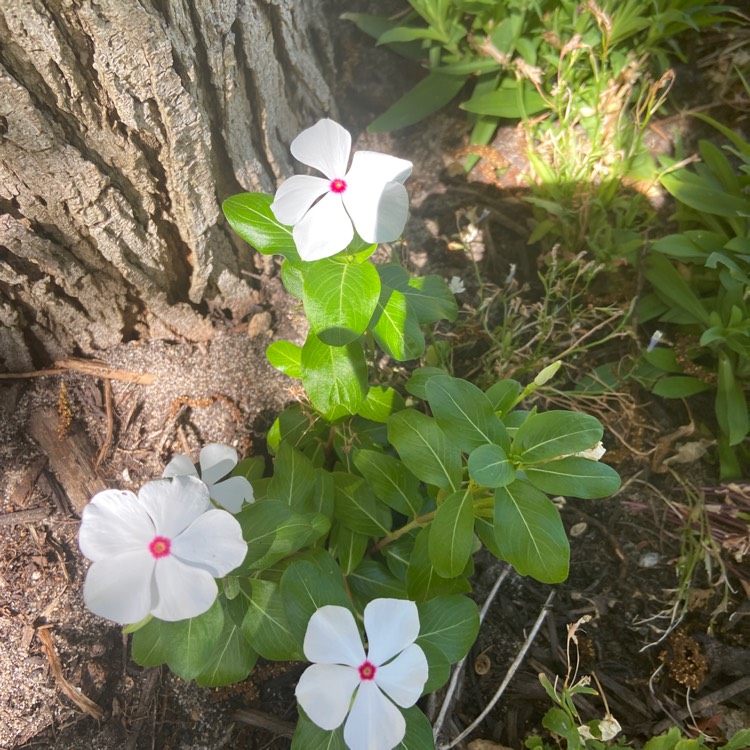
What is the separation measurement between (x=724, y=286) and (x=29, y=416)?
83.7 inches

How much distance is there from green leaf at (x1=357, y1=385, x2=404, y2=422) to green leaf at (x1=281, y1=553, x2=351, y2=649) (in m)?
0.43

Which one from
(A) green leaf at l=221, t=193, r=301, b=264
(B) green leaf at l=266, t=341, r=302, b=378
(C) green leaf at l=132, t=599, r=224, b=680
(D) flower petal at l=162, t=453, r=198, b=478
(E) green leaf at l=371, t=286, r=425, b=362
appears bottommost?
(C) green leaf at l=132, t=599, r=224, b=680

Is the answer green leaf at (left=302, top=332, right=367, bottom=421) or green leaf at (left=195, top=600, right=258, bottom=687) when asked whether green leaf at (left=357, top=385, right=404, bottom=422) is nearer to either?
green leaf at (left=302, top=332, right=367, bottom=421)

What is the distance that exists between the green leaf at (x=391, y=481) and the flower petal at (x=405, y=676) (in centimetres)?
41

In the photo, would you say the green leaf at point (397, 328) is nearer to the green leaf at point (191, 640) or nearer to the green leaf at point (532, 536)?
the green leaf at point (532, 536)

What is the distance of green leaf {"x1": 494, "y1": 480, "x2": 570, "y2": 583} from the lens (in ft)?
3.85

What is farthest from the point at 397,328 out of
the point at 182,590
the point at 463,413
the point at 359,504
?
the point at 182,590

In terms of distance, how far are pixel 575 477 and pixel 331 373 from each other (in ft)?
1.79

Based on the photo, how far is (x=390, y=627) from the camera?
112cm

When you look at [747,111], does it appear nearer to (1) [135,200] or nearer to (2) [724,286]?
(2) [724,286]

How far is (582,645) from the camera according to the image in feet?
5.74

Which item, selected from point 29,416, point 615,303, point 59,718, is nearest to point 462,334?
point 615,303

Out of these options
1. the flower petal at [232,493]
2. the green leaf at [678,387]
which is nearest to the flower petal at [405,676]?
the flower petal at [232,493]

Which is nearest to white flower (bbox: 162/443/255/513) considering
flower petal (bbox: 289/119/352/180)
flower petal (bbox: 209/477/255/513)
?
flower petal (bbox: 209/477/255/513)
